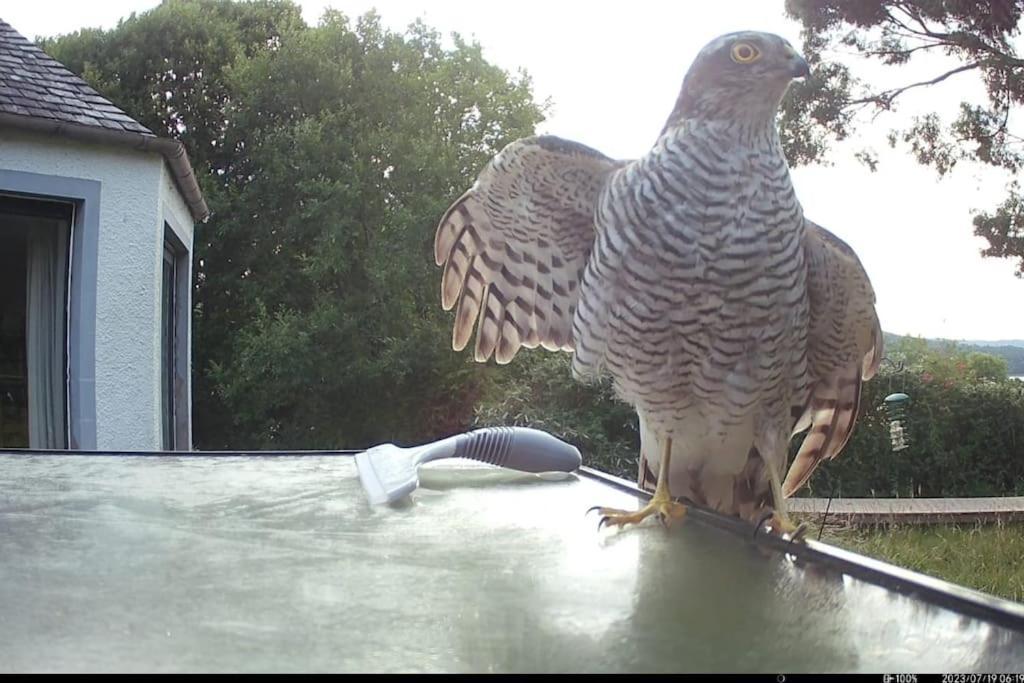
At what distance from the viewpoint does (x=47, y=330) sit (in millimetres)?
4688

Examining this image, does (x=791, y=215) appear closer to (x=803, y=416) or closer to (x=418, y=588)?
(x=803, y=416)

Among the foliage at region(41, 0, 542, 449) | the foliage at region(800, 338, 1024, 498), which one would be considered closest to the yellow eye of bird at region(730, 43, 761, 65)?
the foliage at region(800, 338, 1024, 498)

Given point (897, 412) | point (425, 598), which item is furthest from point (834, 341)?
point (897, 412)

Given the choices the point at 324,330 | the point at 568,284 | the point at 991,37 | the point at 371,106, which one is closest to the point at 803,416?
the point at 568,284

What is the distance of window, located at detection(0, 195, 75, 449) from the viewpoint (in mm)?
4617

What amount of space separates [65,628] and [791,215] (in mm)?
1594

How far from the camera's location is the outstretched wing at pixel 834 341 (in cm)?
205

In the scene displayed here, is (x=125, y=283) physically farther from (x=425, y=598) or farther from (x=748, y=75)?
(x=425, y=598)

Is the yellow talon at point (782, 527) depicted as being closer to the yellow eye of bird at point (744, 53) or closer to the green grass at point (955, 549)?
the yellow eye of bird at point (744, 53)

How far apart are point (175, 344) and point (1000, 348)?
238 inches

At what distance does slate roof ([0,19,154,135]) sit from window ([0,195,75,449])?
1.61 ft

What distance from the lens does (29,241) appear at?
4652 mm

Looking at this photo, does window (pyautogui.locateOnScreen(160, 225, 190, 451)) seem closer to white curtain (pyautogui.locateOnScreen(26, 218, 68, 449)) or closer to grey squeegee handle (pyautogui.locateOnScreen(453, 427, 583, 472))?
white curtain (pyautogui.locateOnScreen(26, 218, 68, 449))

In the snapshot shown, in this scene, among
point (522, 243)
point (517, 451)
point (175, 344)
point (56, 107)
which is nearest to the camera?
point (517, 451)
